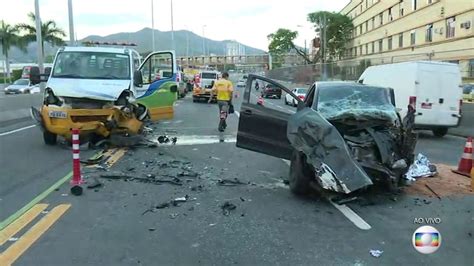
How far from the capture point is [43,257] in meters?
4.71

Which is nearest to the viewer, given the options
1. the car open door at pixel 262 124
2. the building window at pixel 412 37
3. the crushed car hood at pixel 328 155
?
the crushed car hood at pixel 328 155

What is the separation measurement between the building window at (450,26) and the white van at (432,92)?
30.9 meters

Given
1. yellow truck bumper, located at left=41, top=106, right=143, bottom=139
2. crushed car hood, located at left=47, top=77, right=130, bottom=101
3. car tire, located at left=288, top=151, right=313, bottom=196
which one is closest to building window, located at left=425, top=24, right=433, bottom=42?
crushed car hood, located at left=47, top=77, right=130, bottom=101

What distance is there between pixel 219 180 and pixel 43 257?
3892 mm

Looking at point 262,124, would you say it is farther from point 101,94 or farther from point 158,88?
point 158,88

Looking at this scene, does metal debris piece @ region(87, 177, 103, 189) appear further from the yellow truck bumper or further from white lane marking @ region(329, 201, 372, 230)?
the yellow truck bumper

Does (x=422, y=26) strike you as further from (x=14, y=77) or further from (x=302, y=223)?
(x=14, y=77)

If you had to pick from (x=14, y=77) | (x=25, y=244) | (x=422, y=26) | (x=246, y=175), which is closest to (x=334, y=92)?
(x=246, y=175)

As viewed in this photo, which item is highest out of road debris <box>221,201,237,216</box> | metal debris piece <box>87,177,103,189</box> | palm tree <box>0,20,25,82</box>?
palm tree <box>0,20,25,82</box>

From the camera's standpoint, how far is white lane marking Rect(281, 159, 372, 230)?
5.84m

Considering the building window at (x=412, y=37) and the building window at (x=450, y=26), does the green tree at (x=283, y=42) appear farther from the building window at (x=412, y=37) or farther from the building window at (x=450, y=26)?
the building window at (x=450, y=26)

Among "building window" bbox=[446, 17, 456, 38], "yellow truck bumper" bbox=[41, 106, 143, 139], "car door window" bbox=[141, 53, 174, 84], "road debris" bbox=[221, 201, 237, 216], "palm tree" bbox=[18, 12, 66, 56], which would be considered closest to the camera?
"road debris" bbox=[221, 201, 237, 216]

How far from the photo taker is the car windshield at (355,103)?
764cm

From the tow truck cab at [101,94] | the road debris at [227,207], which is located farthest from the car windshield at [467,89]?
→ the road debris at [227,207]
